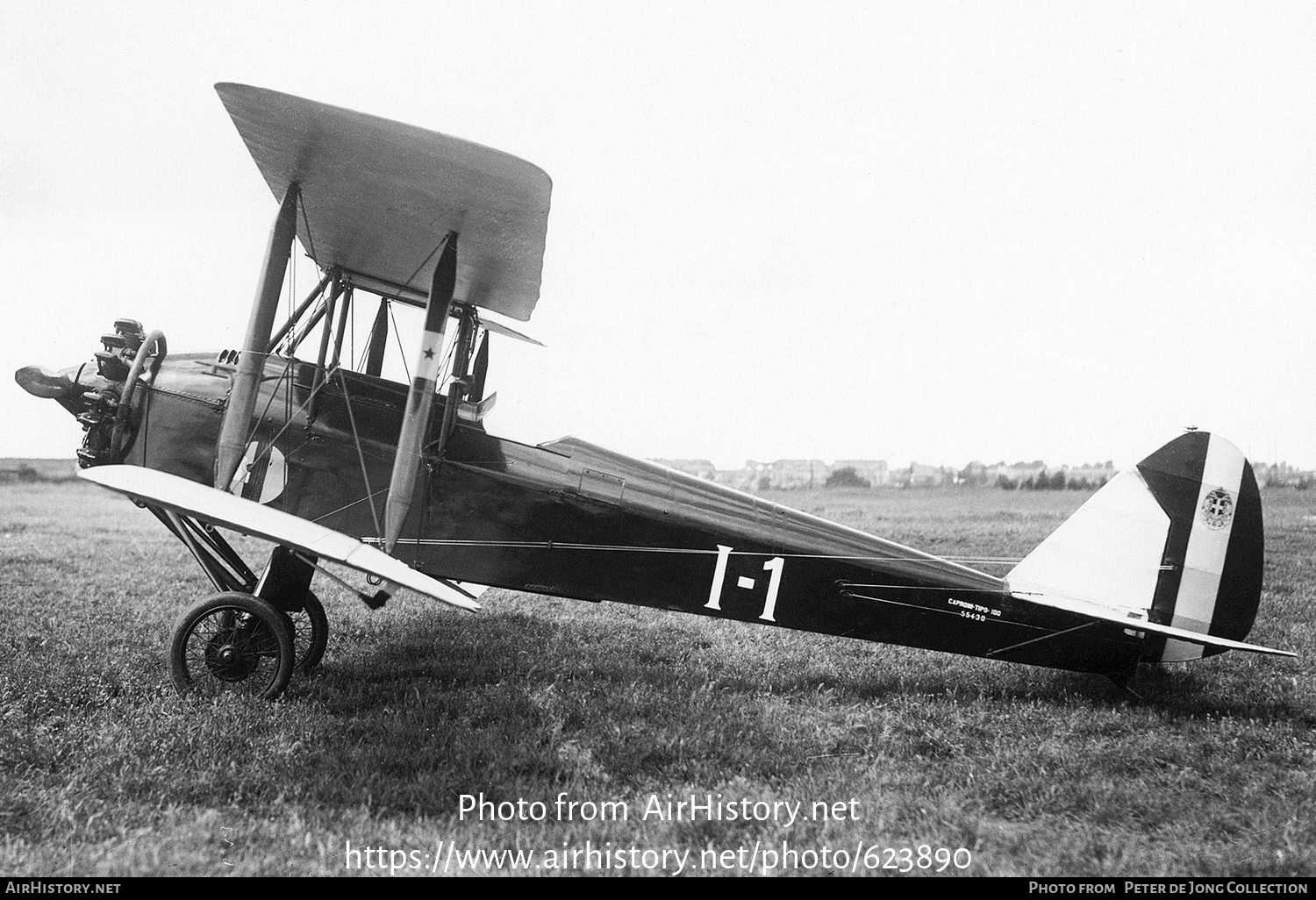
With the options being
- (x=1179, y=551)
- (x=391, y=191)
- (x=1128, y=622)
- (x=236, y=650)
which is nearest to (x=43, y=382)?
(x=236, y=650)

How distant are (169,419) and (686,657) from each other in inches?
151

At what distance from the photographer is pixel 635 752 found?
149 inches

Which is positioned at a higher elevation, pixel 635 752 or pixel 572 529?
pixel 572 529

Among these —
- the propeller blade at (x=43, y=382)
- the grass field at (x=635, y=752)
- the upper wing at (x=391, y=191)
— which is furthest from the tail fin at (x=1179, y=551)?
the propeller blade at (x=43, y=382)

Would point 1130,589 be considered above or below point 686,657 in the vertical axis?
above

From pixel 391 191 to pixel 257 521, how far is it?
1999 millimetres

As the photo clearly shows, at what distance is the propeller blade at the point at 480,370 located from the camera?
5.21 metres

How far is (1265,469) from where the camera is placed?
7.23 m

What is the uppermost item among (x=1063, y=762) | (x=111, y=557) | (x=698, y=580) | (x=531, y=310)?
(x=531, y=310)

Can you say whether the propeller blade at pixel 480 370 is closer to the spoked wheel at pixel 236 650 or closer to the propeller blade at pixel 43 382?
the spoked wheel at pixel 236 650

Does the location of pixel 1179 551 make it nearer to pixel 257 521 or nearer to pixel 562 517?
pixel 562 517

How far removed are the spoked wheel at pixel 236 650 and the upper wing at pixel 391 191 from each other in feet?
7.18
